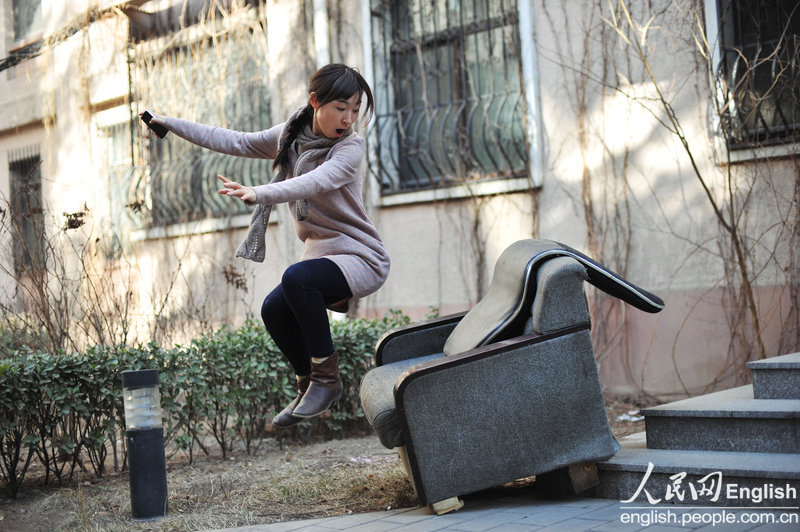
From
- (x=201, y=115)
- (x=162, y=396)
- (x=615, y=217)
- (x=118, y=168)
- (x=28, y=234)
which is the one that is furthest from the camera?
(x=118, y=168)

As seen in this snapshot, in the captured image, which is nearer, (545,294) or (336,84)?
(336,84)

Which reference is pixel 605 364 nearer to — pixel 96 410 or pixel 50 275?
pixel 96 410

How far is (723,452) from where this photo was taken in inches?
168

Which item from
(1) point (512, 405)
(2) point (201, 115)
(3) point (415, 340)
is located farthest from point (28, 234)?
(1) point (512, 405)

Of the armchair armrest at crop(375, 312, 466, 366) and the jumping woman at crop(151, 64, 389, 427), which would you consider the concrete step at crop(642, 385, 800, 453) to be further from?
the jumping woman at crop(151, 64, 389, 427)

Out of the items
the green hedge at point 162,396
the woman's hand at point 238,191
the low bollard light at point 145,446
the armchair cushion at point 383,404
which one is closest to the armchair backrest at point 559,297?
the armchair cushion at point 383,404

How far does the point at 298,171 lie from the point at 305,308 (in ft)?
2.15

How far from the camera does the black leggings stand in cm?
376

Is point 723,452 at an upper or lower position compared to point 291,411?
lower

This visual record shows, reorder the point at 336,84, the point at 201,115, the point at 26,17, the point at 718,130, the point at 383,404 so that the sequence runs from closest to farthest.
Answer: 1. the point at 336,84
2. the point at 383,404
3. the point at 718,130
4. the point at 201,115
5. the point at 26,17

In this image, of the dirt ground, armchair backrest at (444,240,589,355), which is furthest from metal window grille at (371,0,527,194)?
armchair backrest at (444,240,589,355)

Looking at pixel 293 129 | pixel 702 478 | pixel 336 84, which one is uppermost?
pixel 336 84

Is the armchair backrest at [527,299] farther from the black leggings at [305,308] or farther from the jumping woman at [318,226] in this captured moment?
the black leggings at [305,308]

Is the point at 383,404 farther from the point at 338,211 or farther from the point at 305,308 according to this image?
the point at 338,211
